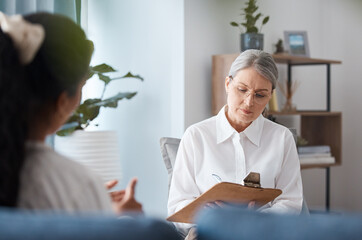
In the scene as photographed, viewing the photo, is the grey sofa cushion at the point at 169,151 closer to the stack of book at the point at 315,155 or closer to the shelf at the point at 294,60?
the shelf at the point at 294,60

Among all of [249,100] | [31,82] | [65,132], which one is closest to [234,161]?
[249,100]

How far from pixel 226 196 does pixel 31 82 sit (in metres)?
1.15

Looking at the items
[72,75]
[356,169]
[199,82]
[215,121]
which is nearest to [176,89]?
[199,82]

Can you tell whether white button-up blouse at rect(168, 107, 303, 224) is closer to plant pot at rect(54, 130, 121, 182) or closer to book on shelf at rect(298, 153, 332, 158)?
plant pot at rect(54, 130, 121, 182)

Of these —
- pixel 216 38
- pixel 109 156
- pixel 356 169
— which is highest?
pixel 216 38

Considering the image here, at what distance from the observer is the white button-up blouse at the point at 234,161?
2.29m

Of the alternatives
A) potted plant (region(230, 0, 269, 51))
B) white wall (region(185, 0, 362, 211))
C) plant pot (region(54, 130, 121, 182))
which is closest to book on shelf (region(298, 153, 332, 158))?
white wall (region(185, 0, 362, 211))

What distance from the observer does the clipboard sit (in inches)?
74.2

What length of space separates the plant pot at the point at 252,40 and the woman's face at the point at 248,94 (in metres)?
1.51

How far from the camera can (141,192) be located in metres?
3.92

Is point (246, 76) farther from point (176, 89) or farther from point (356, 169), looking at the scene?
point (356, 169)

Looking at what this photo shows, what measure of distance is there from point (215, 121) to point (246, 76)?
24 centimetres

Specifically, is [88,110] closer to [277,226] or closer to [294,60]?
[294,60]

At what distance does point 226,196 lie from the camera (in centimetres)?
196
